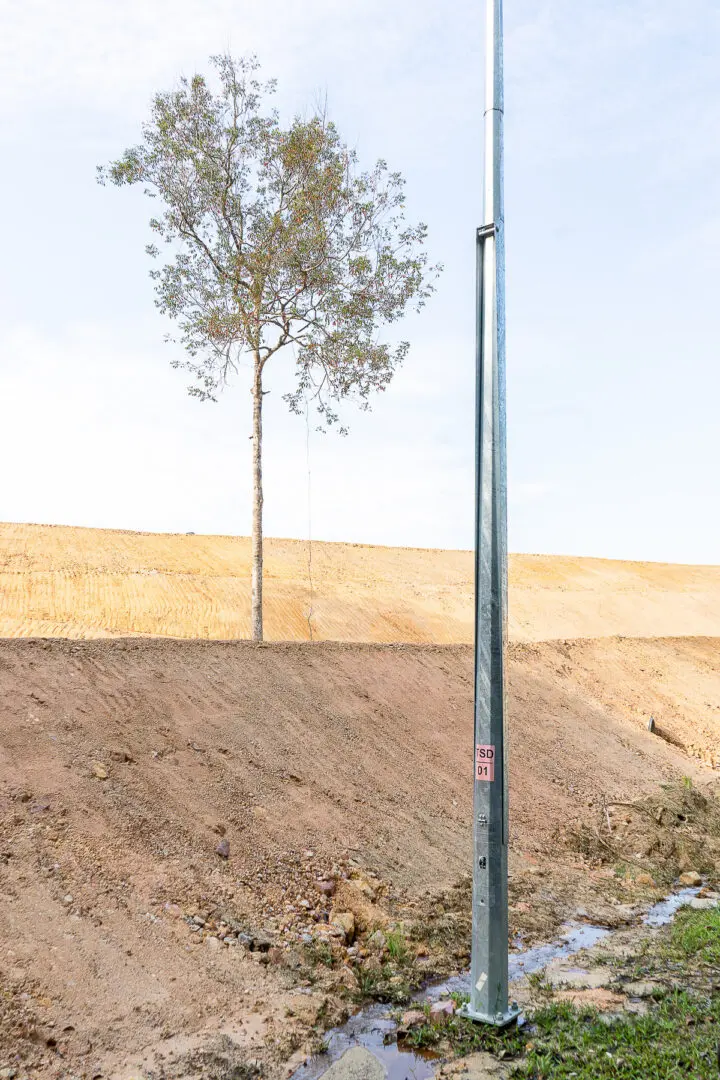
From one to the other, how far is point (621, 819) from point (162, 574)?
23.2 m

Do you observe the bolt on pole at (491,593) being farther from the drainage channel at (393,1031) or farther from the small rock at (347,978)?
the small rock at (347,978)

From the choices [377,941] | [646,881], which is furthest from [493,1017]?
[646,881]

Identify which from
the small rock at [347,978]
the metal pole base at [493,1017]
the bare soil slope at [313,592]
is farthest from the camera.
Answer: the bare soil slope at [313,592]

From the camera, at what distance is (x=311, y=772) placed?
39.9ft

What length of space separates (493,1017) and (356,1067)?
112 cm

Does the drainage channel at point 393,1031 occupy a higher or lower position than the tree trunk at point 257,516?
lower

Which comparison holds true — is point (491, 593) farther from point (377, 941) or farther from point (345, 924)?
point (345, 924)

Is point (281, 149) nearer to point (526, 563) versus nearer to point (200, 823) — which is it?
point (200, 823)

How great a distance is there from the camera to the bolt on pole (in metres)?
6.79

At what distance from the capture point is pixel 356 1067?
20.7ft

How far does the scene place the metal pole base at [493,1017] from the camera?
6621 mm

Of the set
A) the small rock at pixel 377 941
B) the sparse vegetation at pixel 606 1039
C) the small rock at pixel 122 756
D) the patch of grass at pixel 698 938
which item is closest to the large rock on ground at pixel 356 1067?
the sparse vegetation at pixel 606 1039

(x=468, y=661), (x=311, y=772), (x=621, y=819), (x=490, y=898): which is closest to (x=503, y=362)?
(x=490, y=898)

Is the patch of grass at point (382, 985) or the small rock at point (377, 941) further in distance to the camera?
the small rock at point (377, 941)
